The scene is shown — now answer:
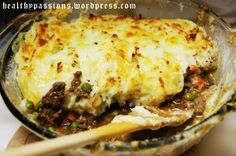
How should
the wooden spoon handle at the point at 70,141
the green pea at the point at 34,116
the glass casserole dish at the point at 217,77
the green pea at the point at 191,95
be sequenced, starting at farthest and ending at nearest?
1. the green pea at the point at 191,95
2. the green pea at the point at 34,116
3. the glass casserole dish at the point at 217,77
4. the wooden spoon handle at the point at 70,141

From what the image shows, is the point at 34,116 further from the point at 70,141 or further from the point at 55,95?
the point at 70,141

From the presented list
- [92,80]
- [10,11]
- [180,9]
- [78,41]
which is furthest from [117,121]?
[10,11]

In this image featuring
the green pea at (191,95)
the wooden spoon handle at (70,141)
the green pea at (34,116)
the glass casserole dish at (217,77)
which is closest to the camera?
the wooden spoon handle at (70,141)

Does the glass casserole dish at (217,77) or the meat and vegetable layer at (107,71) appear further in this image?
the meat and vegetable layer at (107,71)

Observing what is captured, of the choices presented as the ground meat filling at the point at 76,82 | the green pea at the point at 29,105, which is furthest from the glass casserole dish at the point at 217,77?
the ground meat filling at the point at 76,82

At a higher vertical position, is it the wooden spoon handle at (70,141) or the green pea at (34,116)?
the wooden spoon handle at (70,141)

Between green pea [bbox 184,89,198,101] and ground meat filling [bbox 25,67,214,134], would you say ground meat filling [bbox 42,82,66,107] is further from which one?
green pea [bbox 184,89,198,101]

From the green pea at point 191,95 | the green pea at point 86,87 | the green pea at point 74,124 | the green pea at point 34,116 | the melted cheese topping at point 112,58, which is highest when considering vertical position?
the melted cheese topping at point 112,58

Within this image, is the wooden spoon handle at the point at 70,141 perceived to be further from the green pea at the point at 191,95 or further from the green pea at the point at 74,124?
the green pea at the point at 191,95
